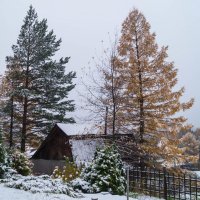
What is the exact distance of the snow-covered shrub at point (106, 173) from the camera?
39.1 feet

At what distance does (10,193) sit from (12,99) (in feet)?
78.3

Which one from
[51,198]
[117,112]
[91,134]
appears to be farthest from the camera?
[91,134]

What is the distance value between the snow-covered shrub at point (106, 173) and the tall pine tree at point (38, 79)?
64.3 feet

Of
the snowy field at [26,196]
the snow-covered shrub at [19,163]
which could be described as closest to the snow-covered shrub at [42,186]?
the snowy field at [26,196]

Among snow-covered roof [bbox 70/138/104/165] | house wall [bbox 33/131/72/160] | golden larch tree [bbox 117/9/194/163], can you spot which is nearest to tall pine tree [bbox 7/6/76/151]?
house wall [bbox 33/131/72/160]

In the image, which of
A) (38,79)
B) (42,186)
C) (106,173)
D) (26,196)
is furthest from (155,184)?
(38,79)

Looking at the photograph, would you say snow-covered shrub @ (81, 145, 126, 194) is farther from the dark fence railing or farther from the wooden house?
the wooden house

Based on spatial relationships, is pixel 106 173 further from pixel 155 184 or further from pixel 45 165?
pixel 45 165

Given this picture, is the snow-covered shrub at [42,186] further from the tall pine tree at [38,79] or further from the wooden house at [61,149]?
the tall pine tree at [38,79]

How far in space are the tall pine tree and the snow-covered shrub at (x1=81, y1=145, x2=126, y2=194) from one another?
771 inches

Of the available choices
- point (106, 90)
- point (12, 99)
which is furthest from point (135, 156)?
point (12, 99)

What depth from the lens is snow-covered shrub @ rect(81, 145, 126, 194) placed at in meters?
11.9

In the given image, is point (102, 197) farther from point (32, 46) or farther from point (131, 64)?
point (32, 46)

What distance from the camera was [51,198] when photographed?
9.21 m
